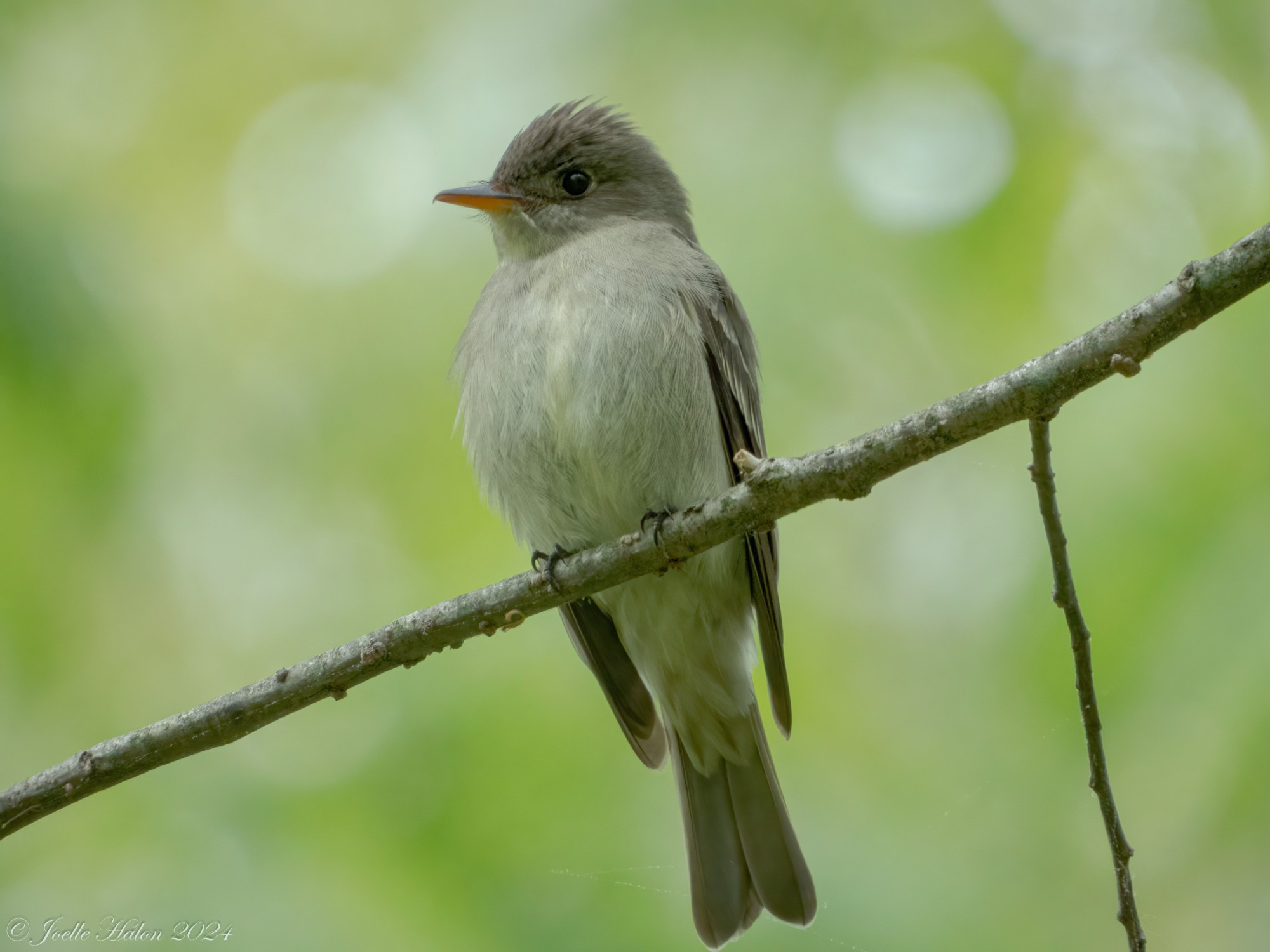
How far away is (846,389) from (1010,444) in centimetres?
77

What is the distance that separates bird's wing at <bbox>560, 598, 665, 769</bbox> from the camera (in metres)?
4.87

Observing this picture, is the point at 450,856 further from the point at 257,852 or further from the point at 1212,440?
the point at 1212,440

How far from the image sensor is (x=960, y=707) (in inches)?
186

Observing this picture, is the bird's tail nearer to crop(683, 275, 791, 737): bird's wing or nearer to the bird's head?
crop(683, 275, 791, 737): bird's wing

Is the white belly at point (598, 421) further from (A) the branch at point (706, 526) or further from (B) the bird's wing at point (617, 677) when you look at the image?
(A) the branch at point (706, 526)

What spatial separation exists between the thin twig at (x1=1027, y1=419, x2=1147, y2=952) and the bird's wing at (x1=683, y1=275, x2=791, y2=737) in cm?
156

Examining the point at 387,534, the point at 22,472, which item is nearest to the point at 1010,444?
the point at 387,534

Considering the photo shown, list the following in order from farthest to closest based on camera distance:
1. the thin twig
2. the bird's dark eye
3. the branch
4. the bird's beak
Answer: the bird's dark eye, the bird's beak, the thin twig, the branch

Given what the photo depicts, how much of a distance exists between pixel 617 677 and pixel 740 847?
831 mm

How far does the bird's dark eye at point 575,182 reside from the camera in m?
5.26

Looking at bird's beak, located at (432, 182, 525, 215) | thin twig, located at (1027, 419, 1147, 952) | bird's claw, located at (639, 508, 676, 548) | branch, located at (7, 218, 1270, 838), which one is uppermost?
bird's beak, located at (432, 182, 525, 215)

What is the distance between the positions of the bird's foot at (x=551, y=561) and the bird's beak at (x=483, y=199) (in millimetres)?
1452

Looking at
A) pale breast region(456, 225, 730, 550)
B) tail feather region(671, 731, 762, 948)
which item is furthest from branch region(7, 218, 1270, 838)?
tail feather region(671, 731, 762, 948)

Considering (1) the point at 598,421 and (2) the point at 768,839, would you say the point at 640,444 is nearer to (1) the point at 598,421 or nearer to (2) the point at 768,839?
(1) the point at 598,421
